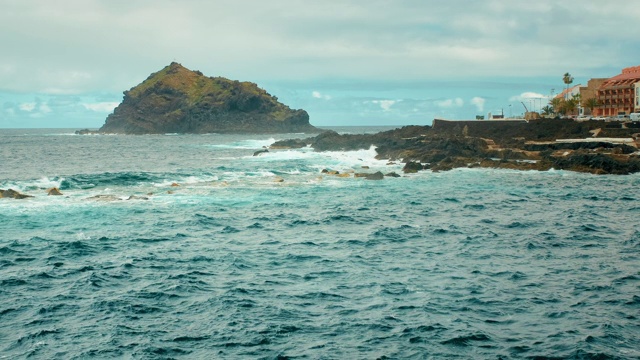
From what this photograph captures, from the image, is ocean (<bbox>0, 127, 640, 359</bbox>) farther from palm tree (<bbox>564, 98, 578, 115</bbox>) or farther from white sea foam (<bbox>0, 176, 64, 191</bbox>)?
palm tree (<bbox>564, 98, 578, 115</bbox>)

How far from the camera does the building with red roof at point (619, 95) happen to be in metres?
119

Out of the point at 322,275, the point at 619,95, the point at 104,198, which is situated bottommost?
the point at 322,275

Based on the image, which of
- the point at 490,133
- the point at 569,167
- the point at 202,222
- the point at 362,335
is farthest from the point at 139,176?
the point at 490,133

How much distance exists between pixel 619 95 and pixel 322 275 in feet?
377

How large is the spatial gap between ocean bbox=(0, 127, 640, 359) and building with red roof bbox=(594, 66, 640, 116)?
83713 millimetres

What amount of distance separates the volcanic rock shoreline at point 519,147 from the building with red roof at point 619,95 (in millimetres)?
35955

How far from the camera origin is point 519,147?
73.4 meters

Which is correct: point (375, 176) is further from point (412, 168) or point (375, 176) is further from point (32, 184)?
point (32, 184)

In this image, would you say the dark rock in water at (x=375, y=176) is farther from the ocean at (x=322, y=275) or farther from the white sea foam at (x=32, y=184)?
the white sea foam at (x=32, y=184)

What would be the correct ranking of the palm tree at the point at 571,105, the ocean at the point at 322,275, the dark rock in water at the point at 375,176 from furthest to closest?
the palm tree at the point at 571,105 → the dark rock in water at the point at 375,176 → the ocean at the point at 322,275

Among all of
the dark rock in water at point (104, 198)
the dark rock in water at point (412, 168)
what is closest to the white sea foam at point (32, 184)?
the dark rock in water at point (104, 198)

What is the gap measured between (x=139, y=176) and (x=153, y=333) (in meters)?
39.0

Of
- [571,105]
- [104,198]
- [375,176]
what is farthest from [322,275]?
[571,105]

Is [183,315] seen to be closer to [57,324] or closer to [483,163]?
[57,324]
